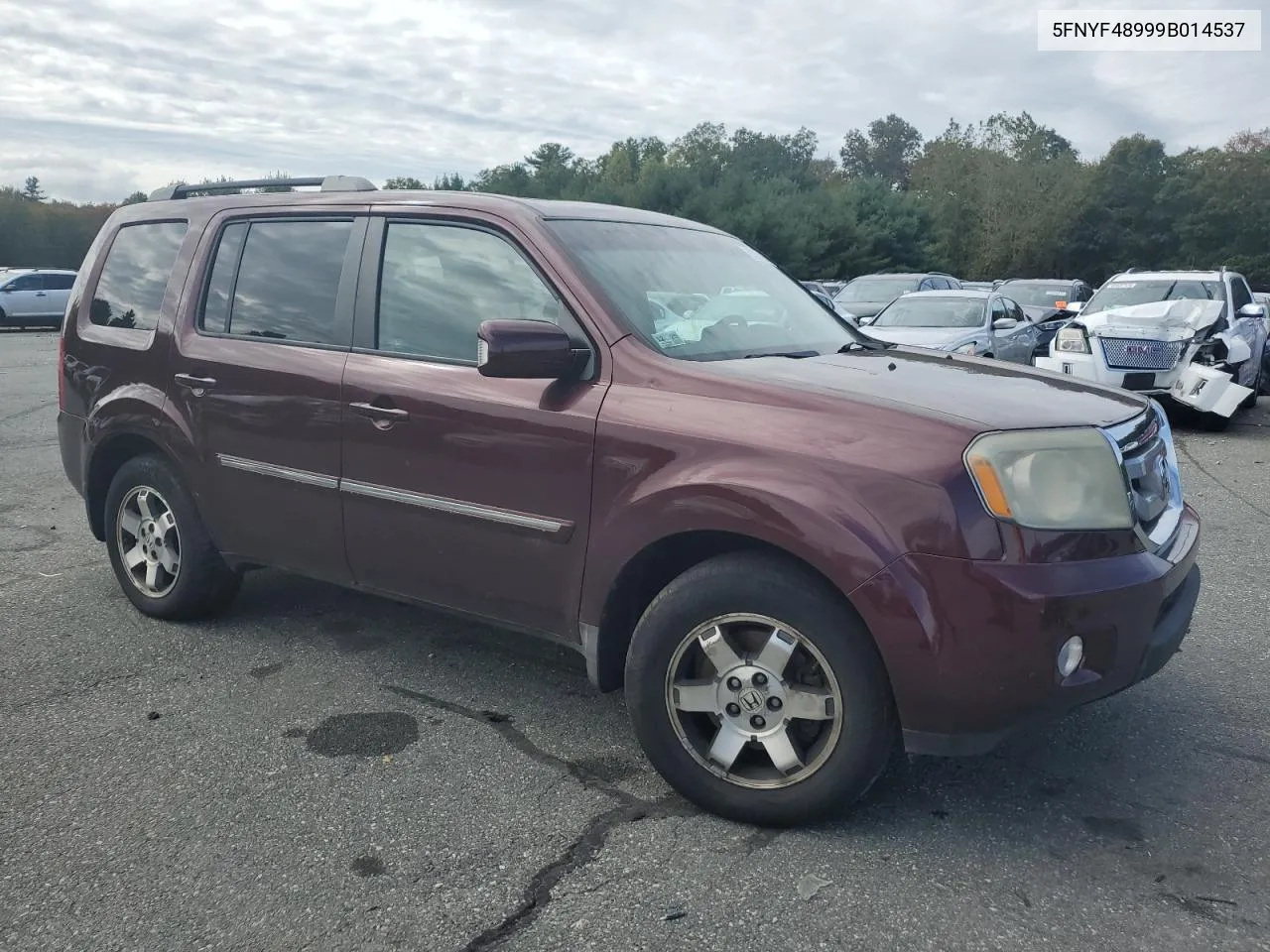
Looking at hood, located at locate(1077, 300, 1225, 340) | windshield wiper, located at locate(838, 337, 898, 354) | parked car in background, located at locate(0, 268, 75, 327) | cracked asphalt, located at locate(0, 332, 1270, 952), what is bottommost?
parked car in background, located at locate(0, 268, 75, 327)

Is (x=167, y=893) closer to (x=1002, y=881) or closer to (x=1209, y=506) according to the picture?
(x=1002, y=881)

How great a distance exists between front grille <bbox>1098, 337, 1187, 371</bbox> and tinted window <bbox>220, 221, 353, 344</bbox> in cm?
935

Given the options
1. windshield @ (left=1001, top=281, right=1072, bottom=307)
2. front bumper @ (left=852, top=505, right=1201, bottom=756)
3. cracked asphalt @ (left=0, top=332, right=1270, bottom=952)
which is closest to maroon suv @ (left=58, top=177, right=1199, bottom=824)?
front bumper @ (left=852, top=505, right=1201, bottom=756)

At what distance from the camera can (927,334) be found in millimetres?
13367

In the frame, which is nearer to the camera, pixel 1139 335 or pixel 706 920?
pixel 706 920

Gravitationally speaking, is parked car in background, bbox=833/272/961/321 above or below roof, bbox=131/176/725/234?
below

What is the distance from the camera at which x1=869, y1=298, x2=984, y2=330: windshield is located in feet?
45.7

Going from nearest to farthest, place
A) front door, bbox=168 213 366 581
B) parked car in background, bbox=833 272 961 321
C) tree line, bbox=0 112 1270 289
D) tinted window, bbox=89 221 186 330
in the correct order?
front door, bbox=168 213 366 581, tinted window, bbox=89 221 186 330, parked car in background, bbox=833 272 961 321, tree line, bbox=0 112 1270 289

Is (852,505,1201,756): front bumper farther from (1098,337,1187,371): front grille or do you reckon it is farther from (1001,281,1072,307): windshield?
(1001,281,1072,307): windshield

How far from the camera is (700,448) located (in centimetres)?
316

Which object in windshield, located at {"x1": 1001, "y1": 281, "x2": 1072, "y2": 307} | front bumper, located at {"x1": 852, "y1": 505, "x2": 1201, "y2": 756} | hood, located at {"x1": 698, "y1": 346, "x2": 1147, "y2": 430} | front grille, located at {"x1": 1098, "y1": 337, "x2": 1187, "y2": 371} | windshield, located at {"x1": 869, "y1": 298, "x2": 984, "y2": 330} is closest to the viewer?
front bumper, located at {"x1": 852, "y1": 505, "x2": 1201, "y2": 756}

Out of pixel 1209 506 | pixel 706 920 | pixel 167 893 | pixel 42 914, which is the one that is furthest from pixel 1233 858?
pixel 1209 506

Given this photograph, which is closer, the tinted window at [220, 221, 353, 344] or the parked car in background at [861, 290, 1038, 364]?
the tinted window at [220, 221, 353, 344]

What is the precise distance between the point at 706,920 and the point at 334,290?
268 cm
